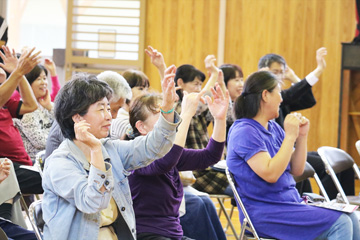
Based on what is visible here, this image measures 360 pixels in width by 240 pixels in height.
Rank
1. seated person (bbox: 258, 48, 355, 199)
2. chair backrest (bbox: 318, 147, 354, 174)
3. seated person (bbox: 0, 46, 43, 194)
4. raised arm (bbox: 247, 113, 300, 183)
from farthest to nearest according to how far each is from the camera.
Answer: seated person (bbox: 258, 48, 355, 199) < chair backrest (bbox: 318, 147, 354, 174) < seated person (bbox: 0, 46, 43, 194) < raised arm (bbox: 247, 113, 300, 183)

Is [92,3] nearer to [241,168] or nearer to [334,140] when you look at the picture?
[334,140]

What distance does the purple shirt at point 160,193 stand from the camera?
8.20ft

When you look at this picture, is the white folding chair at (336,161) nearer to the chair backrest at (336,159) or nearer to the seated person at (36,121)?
the chair backrest at (336,159)

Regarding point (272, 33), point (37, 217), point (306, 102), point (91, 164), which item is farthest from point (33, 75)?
point (272, 33)

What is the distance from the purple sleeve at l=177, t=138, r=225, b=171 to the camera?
8.73ft

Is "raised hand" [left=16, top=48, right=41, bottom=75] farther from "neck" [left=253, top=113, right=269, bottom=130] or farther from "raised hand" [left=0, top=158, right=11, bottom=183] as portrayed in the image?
Result: "neck" [left=253, top=113, right=269, bottom=130]

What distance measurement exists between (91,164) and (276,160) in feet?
3.92

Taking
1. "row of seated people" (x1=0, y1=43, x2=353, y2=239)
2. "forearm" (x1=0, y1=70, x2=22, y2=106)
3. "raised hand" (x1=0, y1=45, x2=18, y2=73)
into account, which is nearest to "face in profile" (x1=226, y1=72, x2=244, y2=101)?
"row of seated people" (x1=0, y1=43, x2=353, y2=239)

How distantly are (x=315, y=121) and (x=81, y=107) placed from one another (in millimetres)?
5703

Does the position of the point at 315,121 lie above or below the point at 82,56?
below

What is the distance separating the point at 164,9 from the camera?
7.39 metres

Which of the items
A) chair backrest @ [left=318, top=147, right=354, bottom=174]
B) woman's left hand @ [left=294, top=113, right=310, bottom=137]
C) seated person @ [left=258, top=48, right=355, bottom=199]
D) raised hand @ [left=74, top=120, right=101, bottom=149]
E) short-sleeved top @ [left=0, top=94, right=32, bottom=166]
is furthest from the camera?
seated person @ [left=258, top=48, right=355, bottom=199]

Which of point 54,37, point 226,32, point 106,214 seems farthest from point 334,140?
point 106,214

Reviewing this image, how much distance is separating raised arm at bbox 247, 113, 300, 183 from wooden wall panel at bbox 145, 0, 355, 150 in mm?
4510
